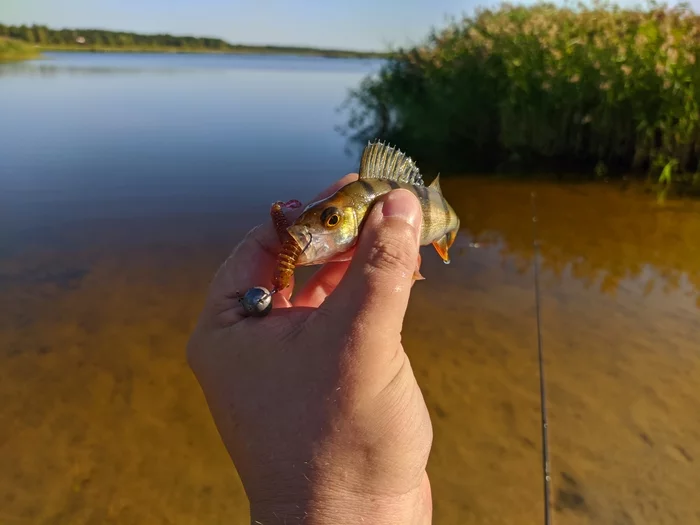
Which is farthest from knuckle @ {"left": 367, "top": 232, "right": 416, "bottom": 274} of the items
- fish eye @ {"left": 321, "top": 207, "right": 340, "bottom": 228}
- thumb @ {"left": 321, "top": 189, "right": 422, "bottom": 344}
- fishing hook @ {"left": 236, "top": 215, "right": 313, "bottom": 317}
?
fishing hook @ {"left": 236, "top": 215, "right": 313, "bottom": 317}

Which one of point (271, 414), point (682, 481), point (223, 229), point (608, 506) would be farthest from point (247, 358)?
point (223, 229)

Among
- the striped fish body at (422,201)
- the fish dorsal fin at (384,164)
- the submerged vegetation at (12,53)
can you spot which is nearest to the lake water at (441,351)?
the striped fish body at (422,201)

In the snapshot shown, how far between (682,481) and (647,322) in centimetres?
233

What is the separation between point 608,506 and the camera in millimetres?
3734

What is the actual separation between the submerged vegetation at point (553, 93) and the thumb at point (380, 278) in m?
9.83

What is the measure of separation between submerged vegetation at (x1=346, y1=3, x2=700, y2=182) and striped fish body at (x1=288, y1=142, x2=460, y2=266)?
919 centimetres

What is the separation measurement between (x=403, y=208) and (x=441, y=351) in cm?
349

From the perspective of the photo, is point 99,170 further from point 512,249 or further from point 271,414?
point 271,414

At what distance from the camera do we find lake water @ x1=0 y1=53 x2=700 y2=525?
12.9 ft

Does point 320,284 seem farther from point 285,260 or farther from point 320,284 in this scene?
point 285,260

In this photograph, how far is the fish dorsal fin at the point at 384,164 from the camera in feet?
8.77

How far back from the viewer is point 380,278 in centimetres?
191

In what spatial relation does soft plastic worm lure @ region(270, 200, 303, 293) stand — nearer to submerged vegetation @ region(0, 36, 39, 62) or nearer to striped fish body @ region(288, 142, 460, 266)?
striped fish body @ region(288, 142, 460, 266)

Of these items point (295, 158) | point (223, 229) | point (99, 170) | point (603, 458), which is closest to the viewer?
point (603, 458)
